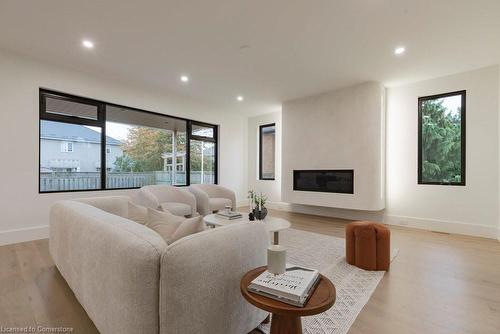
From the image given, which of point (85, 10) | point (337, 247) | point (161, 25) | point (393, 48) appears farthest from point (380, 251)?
point (85, 10)

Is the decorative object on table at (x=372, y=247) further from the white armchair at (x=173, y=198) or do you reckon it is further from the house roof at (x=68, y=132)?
the house roof at (x=68, y=132)

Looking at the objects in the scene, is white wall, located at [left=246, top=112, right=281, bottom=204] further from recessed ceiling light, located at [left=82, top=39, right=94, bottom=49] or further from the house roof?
recessed ceiling light, located at [left=82, top=39, right=94, bottom=49]

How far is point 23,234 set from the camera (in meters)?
3.49

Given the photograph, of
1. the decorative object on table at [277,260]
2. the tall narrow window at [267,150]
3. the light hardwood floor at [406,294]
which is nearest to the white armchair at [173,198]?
the light hardwood floor at [406,294]

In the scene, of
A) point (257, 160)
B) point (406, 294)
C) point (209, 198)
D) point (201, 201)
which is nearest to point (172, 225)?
point (406, 294)

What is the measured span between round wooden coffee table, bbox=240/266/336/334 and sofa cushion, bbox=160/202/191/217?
301 cm

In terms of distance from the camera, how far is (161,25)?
275 centimetres

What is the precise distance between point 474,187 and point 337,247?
266 centimetres

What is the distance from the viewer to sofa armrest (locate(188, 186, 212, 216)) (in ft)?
15.1

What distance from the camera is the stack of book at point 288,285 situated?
3.37 ft

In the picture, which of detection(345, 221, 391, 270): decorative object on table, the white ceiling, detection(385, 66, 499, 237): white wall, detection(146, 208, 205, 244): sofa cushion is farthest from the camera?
detection(385, 66, 499, 237): white wall

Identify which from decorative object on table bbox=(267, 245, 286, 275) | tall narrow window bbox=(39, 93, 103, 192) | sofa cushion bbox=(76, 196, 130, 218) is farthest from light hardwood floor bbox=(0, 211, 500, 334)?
tall narrow window bbox=(39, 93, 103, 192)

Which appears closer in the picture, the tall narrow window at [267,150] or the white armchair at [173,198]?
the white armchair at [173,198]

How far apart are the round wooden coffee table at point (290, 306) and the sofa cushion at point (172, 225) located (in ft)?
1.41
